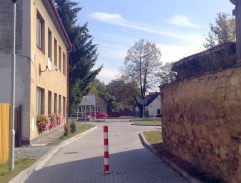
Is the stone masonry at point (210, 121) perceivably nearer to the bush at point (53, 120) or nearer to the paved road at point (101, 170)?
the paved road at point (101, 170)

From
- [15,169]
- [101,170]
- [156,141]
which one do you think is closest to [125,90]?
[156,141]

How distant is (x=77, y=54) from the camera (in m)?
51.9

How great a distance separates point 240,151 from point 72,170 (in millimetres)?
5510

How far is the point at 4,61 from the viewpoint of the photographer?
20.0 m

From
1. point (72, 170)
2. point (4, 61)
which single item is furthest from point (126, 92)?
point (72, 170)

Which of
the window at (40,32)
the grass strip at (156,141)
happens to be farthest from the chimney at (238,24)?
the window at (40,32)

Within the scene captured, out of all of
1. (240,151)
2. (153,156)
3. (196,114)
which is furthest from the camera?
(153,156)

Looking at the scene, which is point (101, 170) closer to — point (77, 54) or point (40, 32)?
point (40, 32)

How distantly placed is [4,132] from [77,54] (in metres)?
39.5

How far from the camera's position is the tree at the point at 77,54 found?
4997 centimetres

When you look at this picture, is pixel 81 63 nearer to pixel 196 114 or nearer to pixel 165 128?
pixel 165 128

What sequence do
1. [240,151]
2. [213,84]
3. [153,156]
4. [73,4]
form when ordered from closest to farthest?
[240,151], [213,84], [153,156], [73,4]

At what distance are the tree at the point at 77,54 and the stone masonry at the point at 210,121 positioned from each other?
36.9 meters

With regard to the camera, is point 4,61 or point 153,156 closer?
point 153,156
